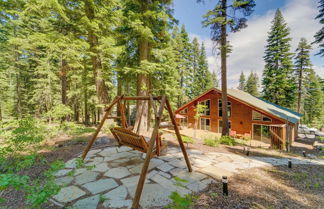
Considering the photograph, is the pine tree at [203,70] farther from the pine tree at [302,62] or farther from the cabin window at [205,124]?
the pine tree at [302,62]

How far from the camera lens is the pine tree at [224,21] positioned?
25.3 feet

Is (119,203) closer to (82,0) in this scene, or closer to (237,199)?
(237,199)

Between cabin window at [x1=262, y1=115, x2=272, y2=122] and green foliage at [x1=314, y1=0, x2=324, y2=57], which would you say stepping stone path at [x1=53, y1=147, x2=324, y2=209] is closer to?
green foliage at [x1=314, y1=0, x2=324, y2=57]

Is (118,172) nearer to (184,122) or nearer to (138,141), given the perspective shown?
(138,141)

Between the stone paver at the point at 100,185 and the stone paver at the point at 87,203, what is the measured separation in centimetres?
20

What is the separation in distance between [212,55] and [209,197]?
847 cm

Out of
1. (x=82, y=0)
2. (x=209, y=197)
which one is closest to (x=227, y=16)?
(x=82, y=0)

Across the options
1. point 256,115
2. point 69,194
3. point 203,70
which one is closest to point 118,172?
point 69,194

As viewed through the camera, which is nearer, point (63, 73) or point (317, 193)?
point (317, 193)

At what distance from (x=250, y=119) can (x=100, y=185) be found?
1463 centimetres

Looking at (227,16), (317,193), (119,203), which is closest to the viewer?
(119,203)

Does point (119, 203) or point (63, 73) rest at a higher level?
point (63, 73)

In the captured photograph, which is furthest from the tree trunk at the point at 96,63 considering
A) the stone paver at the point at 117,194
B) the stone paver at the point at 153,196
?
the stone paver at the point at 153,196

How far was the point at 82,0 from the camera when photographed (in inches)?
285
